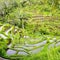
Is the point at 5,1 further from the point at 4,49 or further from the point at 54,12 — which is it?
the point at 4,49

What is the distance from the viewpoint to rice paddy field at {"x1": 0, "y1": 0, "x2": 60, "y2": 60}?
2.02 meters

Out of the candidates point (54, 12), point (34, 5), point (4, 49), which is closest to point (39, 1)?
point (34, 5)

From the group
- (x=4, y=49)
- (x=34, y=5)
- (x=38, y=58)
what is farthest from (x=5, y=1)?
(x=38, y=58)

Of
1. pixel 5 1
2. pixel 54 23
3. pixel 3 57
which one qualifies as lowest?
pixel 3 57

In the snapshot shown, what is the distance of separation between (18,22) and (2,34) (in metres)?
0.25

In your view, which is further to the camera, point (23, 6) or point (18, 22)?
point (23, 6)

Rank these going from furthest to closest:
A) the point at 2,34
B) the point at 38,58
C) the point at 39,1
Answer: the point at 39,1, the point at 2,34, the point at 38,58

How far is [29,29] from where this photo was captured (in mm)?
2357

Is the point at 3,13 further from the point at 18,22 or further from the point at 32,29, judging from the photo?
the point at 32,29

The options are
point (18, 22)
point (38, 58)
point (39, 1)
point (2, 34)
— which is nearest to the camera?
point (38, 58)

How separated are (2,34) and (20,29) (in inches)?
7.9

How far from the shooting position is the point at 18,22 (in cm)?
246

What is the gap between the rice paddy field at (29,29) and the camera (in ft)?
6.63

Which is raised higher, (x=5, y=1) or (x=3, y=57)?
(x=5, y=1)
